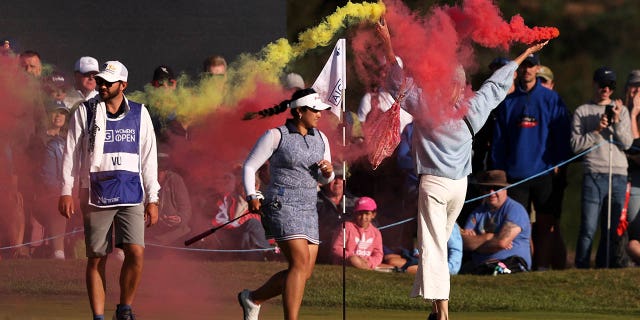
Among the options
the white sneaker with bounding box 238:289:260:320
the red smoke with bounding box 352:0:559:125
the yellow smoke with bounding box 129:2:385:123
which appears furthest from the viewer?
the yellow smoke with bounding box 129:2:385:123

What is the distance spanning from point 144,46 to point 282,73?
1.58m

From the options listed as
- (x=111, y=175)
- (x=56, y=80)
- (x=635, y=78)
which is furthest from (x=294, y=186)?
(x=635, y=78)

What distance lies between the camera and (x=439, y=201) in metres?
12.3

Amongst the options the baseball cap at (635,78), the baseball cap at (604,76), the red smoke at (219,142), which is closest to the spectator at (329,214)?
the red smoke at (219,142)

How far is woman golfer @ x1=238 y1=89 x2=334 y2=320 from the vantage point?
38.0ft

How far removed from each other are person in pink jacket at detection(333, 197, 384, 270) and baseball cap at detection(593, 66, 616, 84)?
2887 mm

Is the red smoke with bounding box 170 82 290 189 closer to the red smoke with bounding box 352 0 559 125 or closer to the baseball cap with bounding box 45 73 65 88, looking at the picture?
the baseball cap with bounding box 45 73 65 88

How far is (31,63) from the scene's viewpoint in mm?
16609

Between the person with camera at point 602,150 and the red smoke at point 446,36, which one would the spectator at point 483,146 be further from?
the red smoke at point 446,36

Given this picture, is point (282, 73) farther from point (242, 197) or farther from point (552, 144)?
point (552, 144)

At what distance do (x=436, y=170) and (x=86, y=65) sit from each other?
202 inches

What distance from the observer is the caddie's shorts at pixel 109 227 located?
12.0 metres

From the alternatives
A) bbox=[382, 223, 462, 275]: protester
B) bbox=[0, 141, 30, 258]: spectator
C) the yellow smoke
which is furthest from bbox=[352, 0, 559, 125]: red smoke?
bbox=[0, 141, 30, 258]: spectator

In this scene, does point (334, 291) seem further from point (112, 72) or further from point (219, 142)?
point (112, 72)
